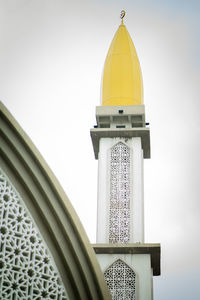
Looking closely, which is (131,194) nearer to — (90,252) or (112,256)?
(112,256)

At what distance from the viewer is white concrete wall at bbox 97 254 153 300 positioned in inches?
460

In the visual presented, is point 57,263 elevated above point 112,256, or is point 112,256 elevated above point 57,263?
point 112,256

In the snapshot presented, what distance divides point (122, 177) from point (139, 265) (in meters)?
2.40

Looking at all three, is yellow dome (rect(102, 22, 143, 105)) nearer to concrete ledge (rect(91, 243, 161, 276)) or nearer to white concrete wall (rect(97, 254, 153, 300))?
concrete ledge (rect(91, 243, 161, 276))

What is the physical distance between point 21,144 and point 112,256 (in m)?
6.41

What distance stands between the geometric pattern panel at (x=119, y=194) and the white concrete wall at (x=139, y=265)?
55 cm

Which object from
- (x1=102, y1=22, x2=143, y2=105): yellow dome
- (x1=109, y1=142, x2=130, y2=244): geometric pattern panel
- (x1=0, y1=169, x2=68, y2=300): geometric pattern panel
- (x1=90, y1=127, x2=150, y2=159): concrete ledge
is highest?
(x1=102, y1=22, x2=143, y2=105): yellow dome

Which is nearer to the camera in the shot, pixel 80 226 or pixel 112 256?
pixel 80 226

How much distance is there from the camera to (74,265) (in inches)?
240

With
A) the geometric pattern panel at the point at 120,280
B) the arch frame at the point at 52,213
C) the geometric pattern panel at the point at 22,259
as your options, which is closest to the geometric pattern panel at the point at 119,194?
the geometric pattern panel at the point at 120,280

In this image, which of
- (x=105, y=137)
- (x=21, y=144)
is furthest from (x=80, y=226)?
(x=105, y=137)

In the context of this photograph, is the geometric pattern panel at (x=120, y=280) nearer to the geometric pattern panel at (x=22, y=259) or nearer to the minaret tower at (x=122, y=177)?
the minaret tower at (x=122, y=177)

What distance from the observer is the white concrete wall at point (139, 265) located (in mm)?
11680

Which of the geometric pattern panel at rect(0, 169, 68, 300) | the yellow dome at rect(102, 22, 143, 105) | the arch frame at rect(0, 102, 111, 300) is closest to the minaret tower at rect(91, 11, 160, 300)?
the yellow dome at rect(102, 22, 143, 105)
